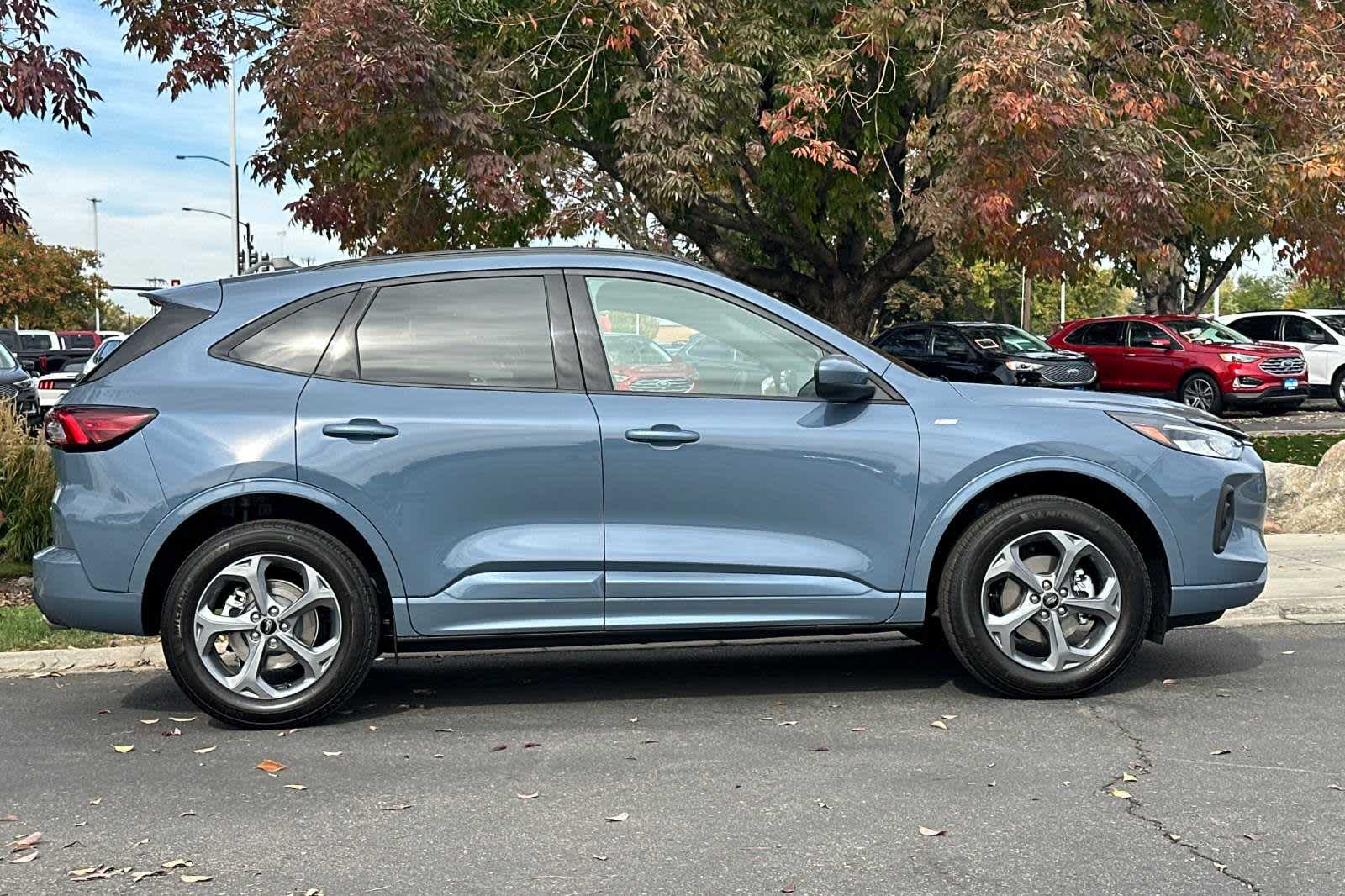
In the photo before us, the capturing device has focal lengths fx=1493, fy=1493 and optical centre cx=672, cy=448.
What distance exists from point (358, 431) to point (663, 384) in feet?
3.92

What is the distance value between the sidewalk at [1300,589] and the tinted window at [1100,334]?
59.2ft

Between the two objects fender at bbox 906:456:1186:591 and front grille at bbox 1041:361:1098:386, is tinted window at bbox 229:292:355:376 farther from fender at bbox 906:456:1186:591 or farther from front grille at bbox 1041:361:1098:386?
front grille at bbox 1041:361:1098:386

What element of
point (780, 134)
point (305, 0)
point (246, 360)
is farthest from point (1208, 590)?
point (305, 0)

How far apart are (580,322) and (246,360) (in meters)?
1.31

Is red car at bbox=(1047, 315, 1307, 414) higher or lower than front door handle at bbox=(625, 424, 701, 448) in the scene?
higher

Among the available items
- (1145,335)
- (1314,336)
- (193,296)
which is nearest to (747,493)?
(193,296)

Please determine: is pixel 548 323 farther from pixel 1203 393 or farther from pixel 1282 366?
pixel 1282 366

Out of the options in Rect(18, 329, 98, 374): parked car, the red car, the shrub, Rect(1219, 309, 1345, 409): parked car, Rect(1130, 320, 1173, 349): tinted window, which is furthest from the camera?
Rect(1219, 309, 1345, 409): parked car

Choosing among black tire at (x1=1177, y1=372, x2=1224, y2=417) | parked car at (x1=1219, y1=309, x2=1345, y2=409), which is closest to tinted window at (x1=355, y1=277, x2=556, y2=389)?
black tire at (x1=1177, y1=372, x2=1224, y2=417)

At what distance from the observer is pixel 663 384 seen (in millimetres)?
5898

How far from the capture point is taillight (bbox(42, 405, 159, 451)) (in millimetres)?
5656

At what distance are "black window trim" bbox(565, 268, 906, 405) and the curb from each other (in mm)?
2614

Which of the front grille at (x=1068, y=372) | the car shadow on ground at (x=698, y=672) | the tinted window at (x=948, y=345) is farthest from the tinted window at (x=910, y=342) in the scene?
the car shadow on ground at (x=698, y=672)

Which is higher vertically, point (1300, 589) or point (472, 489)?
point (472, 489)
